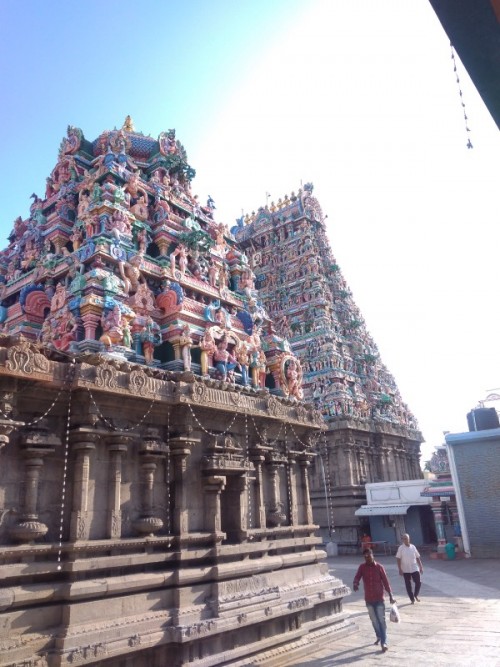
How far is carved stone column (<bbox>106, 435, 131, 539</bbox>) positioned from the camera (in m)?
10.0

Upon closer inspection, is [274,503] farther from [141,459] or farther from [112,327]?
[112,327]

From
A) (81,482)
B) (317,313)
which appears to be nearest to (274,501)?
(81,482)

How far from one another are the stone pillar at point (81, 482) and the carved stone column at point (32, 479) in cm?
46

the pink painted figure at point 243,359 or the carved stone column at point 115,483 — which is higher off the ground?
the pink painted figure at point 243,359

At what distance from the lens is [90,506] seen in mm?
9875

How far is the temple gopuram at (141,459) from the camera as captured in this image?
9008 millimetres

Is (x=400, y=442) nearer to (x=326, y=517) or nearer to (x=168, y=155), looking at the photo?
(x=326, y=517)

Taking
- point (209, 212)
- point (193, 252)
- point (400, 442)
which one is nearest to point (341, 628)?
point (193, 252)

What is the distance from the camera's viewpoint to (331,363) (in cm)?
3759

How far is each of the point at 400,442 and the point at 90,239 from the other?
3240 centimetres

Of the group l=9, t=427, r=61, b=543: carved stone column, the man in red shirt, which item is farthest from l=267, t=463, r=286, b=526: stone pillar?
l=9, t=427, r=61, b=543: carved stone column

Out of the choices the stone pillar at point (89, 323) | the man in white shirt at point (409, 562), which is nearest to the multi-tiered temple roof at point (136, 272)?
the stone pillar at point (89, 323)

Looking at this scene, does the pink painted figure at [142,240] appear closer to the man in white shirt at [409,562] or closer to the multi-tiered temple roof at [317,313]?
the man in white shirt at [409,562]

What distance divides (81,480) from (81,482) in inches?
1.5
